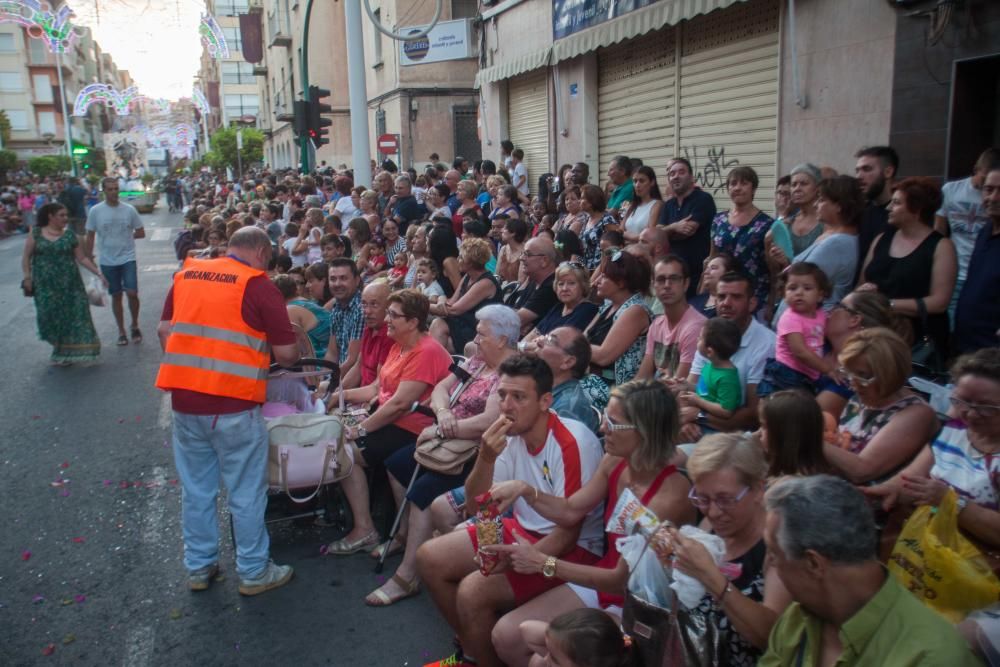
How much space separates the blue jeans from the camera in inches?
175

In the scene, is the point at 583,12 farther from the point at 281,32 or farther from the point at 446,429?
the point at 281,32

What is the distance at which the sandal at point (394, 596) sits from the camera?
14.4 ft

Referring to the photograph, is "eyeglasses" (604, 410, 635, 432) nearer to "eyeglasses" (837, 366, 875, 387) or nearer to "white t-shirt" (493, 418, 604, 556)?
"white t-shirt" (493, 418, 604, 556)

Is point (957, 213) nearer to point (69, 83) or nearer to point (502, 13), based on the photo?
point (502, 13)

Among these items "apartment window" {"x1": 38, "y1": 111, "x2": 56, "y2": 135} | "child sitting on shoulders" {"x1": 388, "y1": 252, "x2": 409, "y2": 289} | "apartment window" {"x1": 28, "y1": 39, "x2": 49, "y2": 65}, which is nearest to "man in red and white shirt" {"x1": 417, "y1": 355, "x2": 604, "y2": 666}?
"child sitting on shoulders" {"x1": 388, "y1": 252, "x2": 409, "y2": 289}

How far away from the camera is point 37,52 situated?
65.2m

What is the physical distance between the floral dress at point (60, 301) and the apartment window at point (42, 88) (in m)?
66.4

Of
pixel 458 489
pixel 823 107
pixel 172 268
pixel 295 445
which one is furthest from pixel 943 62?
pixel 172 268

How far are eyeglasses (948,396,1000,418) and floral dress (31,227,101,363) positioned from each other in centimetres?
964

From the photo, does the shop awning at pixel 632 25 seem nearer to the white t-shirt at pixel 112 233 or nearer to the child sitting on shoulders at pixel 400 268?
the child sitting on shoulders at pixel 400 268

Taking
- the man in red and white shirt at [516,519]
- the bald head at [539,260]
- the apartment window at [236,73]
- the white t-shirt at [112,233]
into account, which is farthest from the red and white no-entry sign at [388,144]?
the apartment window at [236,73]

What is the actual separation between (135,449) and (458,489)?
3796mm

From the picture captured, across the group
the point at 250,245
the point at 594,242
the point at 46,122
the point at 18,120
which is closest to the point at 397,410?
the point at 250,245

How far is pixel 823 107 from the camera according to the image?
773 cm
